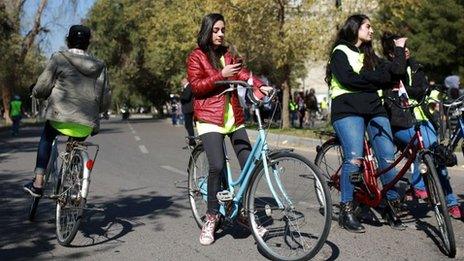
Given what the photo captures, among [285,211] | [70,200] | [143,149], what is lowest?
[143,149]

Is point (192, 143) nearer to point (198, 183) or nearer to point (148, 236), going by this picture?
point (198, 183)

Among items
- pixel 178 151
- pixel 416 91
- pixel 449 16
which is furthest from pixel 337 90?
pixel 449 16

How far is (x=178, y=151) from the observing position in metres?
15.0

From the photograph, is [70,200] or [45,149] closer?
[70,200]

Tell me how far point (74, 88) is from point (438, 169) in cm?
358

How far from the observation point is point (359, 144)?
18.0ft

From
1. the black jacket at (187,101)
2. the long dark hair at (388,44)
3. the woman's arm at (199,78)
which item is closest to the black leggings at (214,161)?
the woman's arm at (199,78)

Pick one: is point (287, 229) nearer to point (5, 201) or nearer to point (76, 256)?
point (76, 256)

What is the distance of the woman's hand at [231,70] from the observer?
484 centimetres

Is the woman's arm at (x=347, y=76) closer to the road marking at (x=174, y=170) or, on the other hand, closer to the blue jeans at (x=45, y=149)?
the blue jeans at (x=45, y=149)

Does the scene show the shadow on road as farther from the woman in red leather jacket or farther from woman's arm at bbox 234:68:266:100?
woman's arm at bbox 234:68:266:100

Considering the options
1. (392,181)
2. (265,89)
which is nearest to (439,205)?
(392,181)

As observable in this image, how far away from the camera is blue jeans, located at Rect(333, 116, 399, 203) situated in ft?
18.0

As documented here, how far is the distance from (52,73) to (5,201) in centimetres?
283
